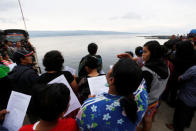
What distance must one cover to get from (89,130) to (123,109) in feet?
1.01

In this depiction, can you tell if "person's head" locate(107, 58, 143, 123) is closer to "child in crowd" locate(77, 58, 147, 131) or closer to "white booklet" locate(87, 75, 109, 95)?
"child in crowd" locate(77, 58, 147, 131)

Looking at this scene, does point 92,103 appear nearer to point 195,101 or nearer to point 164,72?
point 164,72

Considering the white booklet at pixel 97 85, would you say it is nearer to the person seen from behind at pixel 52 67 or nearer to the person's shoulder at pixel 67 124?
the person seen from behind at pixel 52 67

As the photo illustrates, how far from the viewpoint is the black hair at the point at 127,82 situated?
29.8 inches

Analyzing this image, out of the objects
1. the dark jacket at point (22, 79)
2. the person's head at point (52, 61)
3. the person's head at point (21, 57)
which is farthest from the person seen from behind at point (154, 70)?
the person's head at point (21, 57)

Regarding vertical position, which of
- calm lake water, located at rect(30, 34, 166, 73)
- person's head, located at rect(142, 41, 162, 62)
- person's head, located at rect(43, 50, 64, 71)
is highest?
person's head, located at rect(142, 41, 162, 62)

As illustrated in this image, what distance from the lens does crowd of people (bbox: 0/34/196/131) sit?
807 millimetres

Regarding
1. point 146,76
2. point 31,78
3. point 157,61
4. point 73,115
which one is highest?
point 157,61

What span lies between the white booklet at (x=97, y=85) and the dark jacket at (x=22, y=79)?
1042mm

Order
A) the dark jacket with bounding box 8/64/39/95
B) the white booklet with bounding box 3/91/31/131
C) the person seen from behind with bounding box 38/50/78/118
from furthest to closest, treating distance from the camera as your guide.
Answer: the dark jacket with bounding box 8/64/39/95 → the person seen from behind with bounding box 38/50/78/118 → the white booklet with bounding box 3/91/31/131

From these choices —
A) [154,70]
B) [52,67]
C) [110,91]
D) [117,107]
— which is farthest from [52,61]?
[154,70]

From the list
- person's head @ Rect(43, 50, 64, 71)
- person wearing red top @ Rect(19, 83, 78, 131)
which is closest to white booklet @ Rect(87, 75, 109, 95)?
person's head @ Rect(43, 50, 64, 71)

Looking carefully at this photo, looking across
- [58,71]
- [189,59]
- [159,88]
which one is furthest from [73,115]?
[189,59]

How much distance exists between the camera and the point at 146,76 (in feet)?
4.80
